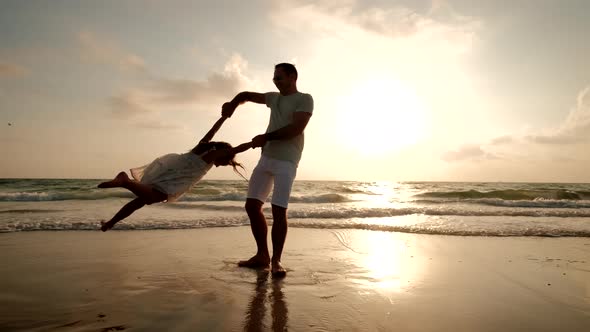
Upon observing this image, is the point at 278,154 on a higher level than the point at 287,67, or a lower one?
lower

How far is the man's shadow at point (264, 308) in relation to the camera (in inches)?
95.5

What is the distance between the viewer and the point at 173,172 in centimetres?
396

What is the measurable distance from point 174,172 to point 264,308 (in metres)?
1.84

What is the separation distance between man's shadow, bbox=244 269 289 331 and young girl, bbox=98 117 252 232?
1247mm

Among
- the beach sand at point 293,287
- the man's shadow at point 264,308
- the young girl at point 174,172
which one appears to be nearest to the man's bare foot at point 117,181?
the young girl at point 174,172

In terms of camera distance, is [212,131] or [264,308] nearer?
[264,308]

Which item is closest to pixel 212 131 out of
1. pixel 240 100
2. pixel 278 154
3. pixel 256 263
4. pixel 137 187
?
pixel 240 100

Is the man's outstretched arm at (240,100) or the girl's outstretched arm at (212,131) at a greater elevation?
the man's outstretched arm at (240,100)

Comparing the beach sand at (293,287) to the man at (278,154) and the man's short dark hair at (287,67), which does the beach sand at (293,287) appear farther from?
the man's short dark hair at (287,67)

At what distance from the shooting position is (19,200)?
52.8 feet

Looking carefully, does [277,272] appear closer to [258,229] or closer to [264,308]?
[258,229]

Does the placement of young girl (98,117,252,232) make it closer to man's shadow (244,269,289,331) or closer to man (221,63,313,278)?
man (221,63,313,278)

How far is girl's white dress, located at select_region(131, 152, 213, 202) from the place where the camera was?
391 centimetres

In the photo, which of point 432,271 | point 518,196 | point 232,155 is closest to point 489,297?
point 432,271
